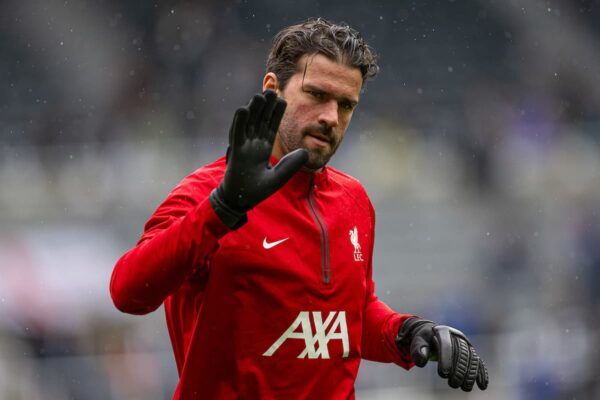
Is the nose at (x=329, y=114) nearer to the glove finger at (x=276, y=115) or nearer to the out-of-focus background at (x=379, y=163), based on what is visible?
the glove finger at (x=276, y=115)

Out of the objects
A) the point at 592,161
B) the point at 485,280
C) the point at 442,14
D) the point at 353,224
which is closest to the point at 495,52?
the point at 442,14

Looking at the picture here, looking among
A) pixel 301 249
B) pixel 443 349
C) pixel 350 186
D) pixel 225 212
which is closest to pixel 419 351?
pixel 443 349

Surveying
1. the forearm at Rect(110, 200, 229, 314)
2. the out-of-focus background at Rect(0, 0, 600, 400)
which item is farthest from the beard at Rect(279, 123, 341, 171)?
the out-of-focus background at Rect(0, 0, 600, 400)

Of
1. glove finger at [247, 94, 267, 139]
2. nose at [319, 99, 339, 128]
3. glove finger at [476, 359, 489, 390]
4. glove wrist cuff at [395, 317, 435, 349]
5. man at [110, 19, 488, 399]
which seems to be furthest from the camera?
glove wrist cuff at [395, 317, 435, 349]

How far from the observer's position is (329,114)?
2148 mm

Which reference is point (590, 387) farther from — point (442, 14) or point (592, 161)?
point (442, 14)

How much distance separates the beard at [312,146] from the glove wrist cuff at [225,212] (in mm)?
419

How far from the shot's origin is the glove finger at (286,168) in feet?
5.86

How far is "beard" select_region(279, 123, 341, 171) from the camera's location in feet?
7.10

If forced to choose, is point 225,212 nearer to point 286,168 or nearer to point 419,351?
point 286,168

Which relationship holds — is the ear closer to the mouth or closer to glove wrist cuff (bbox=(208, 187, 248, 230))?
the mouth

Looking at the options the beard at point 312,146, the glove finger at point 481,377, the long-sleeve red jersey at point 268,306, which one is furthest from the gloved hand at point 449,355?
the beard at point 312,146

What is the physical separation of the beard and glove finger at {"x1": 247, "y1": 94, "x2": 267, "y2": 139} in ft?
1.31

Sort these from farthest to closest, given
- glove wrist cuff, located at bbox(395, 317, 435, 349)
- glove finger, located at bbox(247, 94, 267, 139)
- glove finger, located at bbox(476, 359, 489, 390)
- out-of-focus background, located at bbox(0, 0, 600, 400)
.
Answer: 1. out-of-focus background, located at bbox(0, 0, 600, 400)
2. glove wrist cuff, located at bbox(395, 317, 435, 349)
3. glove finger, located at bbox(476, 359, 489, 390)
4. glove finger, located at bbox(247, 94, 267, 139)
